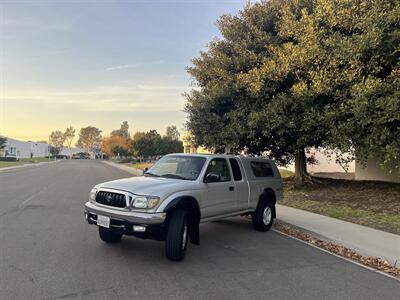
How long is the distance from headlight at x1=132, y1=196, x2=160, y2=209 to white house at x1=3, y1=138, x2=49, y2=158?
98.7m

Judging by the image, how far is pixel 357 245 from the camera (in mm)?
7656

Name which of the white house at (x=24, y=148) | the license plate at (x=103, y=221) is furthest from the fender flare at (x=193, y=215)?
the white house at (x=24, y=148)

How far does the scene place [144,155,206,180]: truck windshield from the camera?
7482mm

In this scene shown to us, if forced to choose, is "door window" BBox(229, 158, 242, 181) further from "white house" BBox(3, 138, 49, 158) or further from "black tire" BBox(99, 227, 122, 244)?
"white house" BBox(3, 138, 49, 158)

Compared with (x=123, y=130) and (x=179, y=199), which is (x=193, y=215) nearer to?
(x=179, y=199)

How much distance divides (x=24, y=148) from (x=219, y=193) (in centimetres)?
13220

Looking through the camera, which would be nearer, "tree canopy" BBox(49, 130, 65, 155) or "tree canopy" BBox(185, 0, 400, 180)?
"tree canopy" BBox(185, 0, 400, 180)

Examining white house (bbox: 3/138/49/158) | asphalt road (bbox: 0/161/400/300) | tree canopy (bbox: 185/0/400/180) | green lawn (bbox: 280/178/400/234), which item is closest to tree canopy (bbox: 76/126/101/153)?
white house (bbox: 3/138/49/158)

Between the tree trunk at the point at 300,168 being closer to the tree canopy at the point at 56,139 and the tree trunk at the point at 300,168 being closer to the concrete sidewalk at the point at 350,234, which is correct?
the concrete sidewalk at the point at 350,234

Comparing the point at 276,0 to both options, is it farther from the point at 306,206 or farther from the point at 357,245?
the point at 357,245

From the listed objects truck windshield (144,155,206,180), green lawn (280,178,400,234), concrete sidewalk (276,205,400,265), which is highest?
truck windshield (144,155,206,180)

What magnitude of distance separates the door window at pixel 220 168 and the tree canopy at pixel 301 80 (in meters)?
4.95

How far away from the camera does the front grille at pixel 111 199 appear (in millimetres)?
6305

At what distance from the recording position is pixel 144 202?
617 cm
